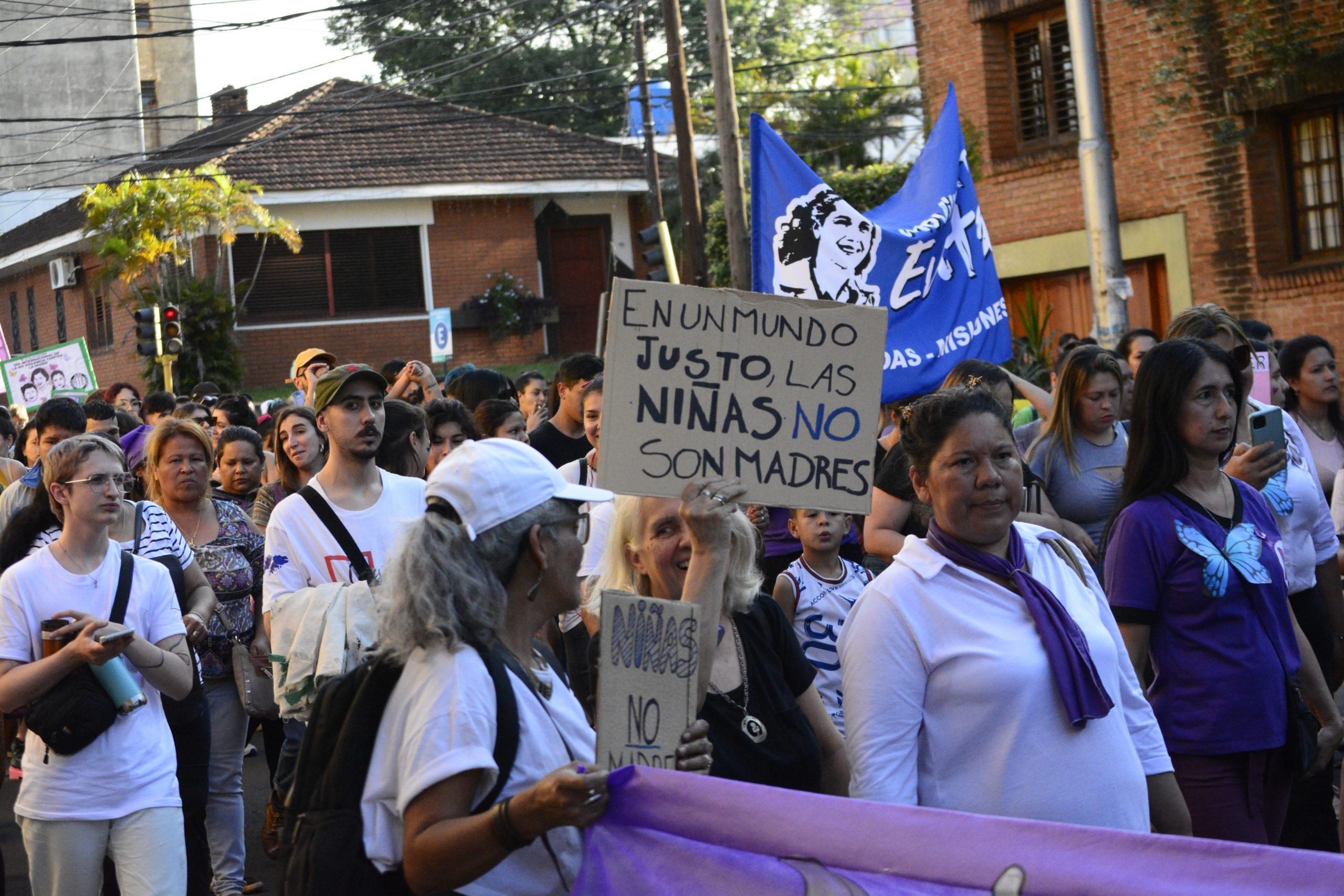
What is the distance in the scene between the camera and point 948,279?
8688 mm

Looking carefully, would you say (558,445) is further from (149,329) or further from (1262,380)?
(149,329)

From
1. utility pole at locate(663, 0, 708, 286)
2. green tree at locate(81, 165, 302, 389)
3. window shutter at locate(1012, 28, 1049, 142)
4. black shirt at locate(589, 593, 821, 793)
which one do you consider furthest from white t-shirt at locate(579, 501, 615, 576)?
green tree at locate(81, 165, 302, 389)

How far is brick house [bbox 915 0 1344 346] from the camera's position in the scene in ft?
49.6

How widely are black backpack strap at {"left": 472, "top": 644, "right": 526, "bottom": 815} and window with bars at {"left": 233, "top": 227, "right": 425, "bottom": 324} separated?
98.7 ft

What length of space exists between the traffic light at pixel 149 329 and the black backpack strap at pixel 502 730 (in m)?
19.6

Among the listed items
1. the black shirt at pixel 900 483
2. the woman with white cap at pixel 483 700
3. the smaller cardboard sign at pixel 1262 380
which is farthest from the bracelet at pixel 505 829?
the smaller cardboard sign at pixel 1262 380

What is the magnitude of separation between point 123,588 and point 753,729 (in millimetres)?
2525

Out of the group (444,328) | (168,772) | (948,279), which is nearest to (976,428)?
(168,772)

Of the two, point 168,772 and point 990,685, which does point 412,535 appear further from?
point 168,772

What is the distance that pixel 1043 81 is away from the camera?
57.5 feet

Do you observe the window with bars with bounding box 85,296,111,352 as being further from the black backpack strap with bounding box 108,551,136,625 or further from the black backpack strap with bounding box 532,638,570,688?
the black backpack strap with bounding box 532,638,570,688

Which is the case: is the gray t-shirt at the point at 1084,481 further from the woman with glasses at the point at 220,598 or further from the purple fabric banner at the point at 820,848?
the purple fabric banner at the point at 820,848

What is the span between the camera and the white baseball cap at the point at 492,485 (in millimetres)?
2922

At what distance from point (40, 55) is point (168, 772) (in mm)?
41393
